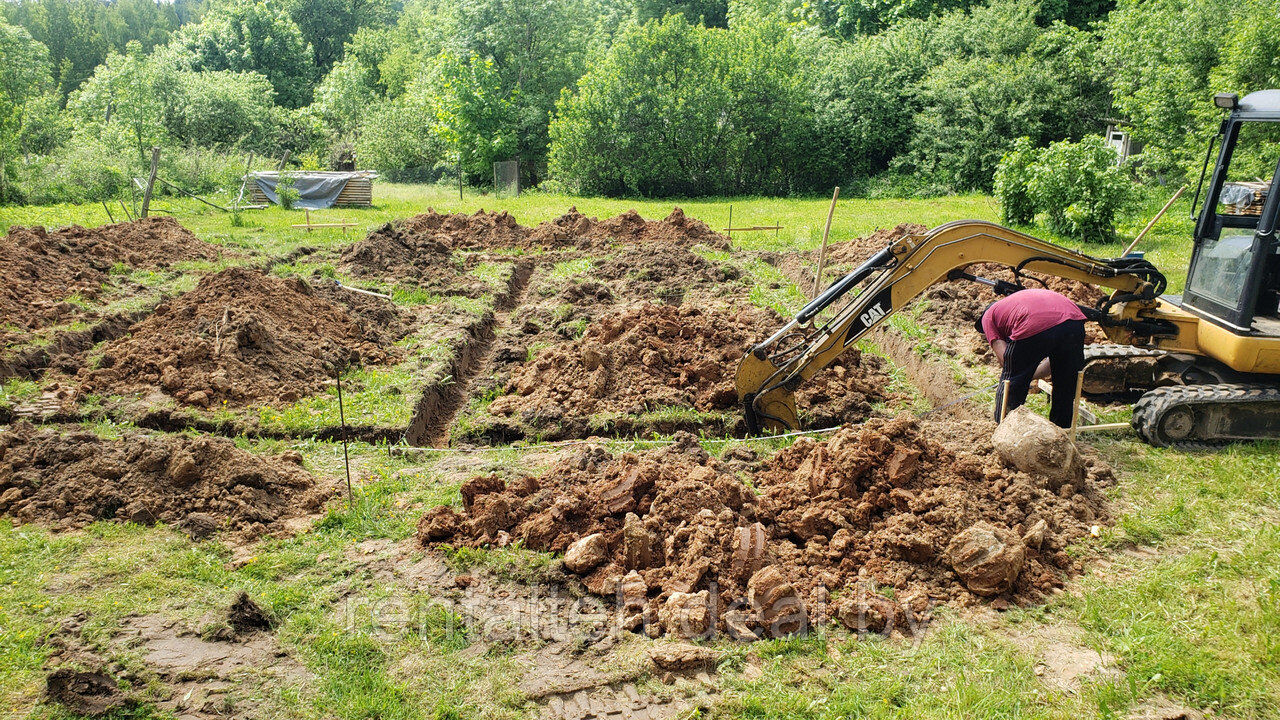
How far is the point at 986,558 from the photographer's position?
5.11 m

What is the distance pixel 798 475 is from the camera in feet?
20.4

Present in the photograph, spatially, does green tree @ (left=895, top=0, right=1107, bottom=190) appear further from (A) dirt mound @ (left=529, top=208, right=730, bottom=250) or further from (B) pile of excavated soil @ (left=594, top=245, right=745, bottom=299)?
(B) pile of excavated soil @ (left=594, top=245, right=745, bottom=299)

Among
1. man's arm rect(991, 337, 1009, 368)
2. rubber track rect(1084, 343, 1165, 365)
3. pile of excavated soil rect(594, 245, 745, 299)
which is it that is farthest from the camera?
pile of excavated soil rect(594, 245, 745, 299)

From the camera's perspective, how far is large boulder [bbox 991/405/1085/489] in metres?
6.08

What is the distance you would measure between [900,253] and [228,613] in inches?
228

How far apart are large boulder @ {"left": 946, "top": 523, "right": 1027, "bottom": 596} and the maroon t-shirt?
2.09m

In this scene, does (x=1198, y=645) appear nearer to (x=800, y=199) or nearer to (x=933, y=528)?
(x=933, y=528)

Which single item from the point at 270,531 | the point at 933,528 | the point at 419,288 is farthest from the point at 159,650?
the point at 419,288

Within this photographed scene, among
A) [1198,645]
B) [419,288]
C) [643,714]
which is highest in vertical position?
[419,288]

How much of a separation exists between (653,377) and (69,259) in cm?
1030

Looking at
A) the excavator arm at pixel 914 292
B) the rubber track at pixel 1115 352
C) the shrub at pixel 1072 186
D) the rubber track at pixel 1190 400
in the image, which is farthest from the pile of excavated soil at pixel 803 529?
the shrub at pixel 1072 186

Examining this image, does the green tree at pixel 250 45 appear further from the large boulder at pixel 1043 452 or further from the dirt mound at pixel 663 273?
the large boulder at pixel 1043 452

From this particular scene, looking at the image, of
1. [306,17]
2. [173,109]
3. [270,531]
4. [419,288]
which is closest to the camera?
[270,531]

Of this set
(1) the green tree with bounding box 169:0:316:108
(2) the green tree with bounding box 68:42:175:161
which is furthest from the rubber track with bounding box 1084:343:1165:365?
(1) the green tree with bounding box 169:0:316:108
